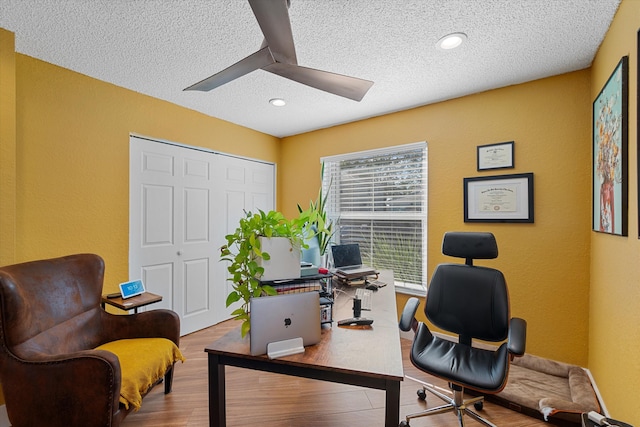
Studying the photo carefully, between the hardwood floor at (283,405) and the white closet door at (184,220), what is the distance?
0.96 m

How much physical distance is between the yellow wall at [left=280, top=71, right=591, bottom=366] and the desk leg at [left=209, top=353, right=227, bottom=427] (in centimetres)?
231

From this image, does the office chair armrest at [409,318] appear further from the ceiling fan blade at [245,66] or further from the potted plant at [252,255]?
the ceiling fan blade at [245,66]

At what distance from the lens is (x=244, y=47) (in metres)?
1.94

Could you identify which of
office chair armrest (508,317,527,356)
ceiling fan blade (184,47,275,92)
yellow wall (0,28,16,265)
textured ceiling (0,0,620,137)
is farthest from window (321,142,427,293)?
yellow wall (0,28,16,265)

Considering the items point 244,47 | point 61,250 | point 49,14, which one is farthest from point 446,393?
point 49,14

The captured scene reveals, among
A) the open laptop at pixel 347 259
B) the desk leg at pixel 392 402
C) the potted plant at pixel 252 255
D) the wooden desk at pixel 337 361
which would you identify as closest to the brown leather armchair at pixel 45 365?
the wooden desk at pixel 337 361

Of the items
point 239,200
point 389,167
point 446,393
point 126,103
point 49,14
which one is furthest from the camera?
point 239,200

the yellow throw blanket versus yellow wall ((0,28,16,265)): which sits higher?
yellow wall ((0,28,16,265))

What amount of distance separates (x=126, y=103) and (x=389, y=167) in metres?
2.75

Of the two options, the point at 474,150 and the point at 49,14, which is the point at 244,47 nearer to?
the point at 49,14

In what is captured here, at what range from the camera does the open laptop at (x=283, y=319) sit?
3.95 feet

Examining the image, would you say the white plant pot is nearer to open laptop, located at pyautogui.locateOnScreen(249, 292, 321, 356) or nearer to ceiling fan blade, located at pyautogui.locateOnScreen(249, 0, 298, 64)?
open laptop, located at pyautogui.locateOnScreen(249, 292, 321, 356)

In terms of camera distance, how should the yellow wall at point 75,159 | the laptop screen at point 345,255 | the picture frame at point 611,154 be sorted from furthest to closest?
the laptop screen at point 345,255, the yellow wall at point 75,159, the picture frame at point 611,154

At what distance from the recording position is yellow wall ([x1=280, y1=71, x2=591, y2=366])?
2207 millimetres
